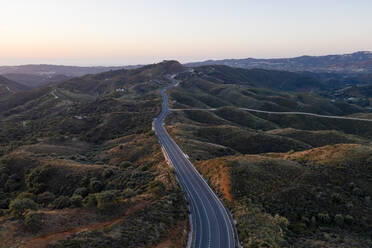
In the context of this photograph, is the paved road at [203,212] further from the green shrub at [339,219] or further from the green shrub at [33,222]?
the green shrub at [33,222]

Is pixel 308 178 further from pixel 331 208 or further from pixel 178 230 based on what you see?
pixel 178 230

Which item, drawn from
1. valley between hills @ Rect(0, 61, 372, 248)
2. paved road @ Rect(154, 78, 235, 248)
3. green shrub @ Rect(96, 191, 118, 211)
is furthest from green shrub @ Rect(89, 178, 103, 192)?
paved road @ Rect(154, 78, 235, 248)

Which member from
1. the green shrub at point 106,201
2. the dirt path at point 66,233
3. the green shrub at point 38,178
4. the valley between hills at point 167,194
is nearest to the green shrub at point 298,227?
the valley between hills at point 167,194

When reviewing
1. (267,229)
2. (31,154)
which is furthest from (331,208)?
(31,154)

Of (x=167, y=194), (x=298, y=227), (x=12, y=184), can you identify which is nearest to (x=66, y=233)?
(x=167, y=194)

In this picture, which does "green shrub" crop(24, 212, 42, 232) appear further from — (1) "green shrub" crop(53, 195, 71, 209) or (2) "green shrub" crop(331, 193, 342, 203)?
(2) "green shrub" crop(331, 193, 342, 203)

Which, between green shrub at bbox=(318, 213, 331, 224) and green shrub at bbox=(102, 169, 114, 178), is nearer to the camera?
green shrub at bbox=(318, 213, 331, 224)
